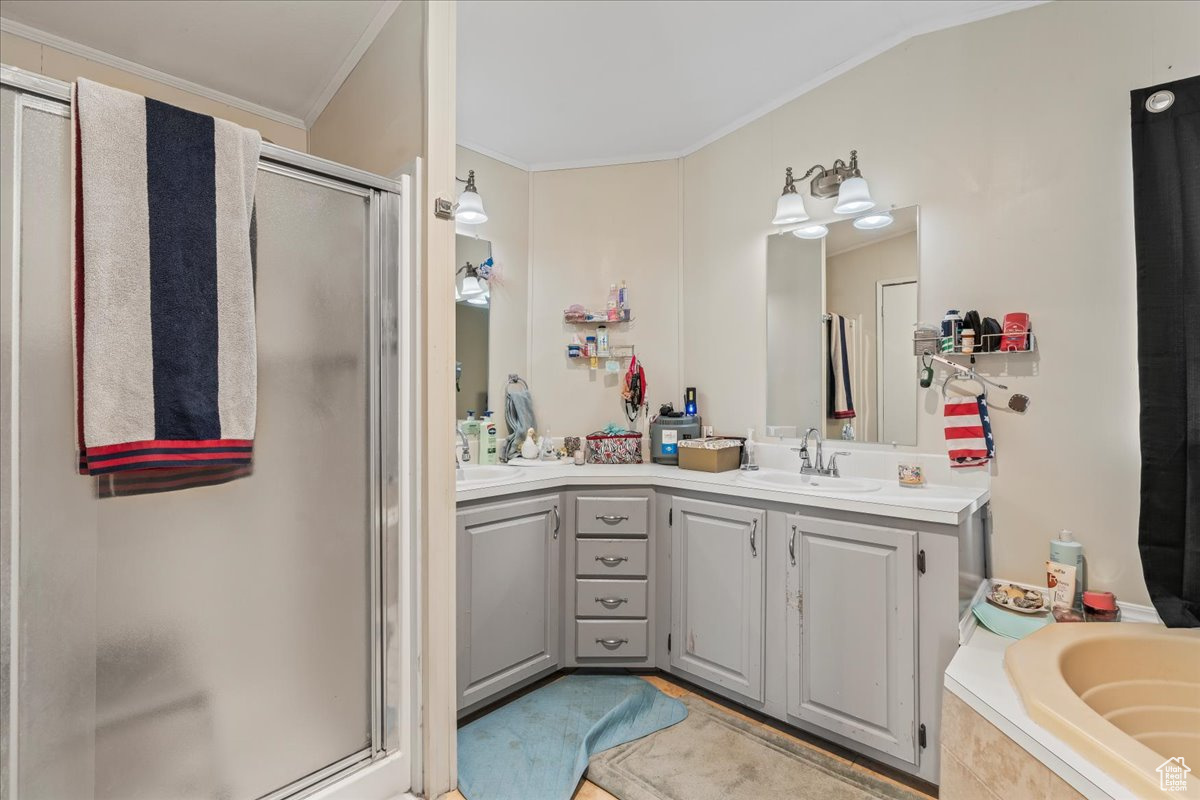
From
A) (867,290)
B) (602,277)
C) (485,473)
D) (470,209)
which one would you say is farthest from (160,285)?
(867,290)

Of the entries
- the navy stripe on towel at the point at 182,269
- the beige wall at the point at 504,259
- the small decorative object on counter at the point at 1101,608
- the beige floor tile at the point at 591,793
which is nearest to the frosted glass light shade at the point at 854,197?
the small decorative object on counter at the point at 1101,608

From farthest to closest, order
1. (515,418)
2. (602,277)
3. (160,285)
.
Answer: (602,277)
(515,418)
(160,285)

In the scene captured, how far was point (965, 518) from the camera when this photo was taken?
162 cm

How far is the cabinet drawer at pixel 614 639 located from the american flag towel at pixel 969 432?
141 centimetres

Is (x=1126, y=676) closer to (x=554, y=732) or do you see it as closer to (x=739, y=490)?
(x=739, y=490)

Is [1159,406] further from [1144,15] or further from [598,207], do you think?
[598,207]

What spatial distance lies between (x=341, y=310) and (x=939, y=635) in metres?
1.96

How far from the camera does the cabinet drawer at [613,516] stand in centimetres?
229

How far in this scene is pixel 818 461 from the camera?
2.27m

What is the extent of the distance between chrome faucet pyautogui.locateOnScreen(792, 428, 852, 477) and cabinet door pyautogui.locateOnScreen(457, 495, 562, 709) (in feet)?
3.61

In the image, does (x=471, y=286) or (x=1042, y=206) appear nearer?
(x=1042, y=206)

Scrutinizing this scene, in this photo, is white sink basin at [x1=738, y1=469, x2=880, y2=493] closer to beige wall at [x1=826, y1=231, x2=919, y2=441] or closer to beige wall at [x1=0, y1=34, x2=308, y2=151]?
beige wall at [x1=826, y1=231, x2=919, y2=441]

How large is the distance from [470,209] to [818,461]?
6.49 feet

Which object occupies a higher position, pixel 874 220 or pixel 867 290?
pixel 874 220
